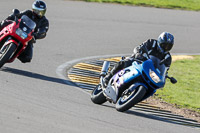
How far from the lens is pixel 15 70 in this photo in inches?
461

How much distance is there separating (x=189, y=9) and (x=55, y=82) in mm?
14803

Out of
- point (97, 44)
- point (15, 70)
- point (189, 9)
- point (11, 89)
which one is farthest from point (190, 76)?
point (189, 9)

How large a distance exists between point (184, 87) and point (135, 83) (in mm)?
4136

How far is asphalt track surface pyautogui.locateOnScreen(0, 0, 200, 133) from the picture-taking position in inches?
297

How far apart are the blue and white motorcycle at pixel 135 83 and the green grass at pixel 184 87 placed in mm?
2043

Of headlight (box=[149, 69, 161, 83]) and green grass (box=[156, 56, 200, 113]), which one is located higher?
headlight (box=[149, 69, 161, 83])

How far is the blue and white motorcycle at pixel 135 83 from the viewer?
29.4ft

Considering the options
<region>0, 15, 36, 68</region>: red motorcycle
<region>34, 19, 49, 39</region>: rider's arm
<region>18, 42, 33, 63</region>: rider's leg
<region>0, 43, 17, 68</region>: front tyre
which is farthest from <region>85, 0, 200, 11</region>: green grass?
<region>0, 43, 17, 68</region>: front tyre

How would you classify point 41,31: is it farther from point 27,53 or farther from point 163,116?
point 163,116

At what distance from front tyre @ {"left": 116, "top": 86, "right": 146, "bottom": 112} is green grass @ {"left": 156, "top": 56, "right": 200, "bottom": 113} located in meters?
2.32

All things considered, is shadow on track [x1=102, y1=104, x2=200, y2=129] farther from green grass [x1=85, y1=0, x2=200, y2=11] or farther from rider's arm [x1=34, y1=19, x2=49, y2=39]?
green grass [x1=85, y1=0, x2=200, y2=11]

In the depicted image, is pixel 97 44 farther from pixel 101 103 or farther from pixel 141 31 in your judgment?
pixel 101 103

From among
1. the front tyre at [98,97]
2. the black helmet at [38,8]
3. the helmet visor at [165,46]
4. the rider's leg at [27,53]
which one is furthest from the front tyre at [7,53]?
the helmet visor at [165,46]

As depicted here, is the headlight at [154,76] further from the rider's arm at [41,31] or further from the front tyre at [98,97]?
the rider's arm at [41,31]
